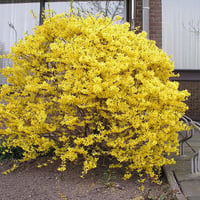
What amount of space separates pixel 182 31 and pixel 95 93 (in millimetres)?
3763

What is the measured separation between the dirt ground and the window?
128 inches

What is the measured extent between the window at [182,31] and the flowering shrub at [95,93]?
2.69 metres

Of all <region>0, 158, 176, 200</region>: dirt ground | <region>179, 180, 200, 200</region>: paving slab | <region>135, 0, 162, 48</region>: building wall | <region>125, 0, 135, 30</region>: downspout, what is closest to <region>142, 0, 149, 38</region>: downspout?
<region>125, 0, 135, 30</region>: downspout

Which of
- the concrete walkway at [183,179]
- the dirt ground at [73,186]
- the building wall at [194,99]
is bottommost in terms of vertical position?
the dirt ground at [73,186]

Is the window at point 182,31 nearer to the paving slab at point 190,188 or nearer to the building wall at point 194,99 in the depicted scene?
the building wall at point 194,99

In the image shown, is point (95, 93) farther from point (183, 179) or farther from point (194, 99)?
point (194, 99)

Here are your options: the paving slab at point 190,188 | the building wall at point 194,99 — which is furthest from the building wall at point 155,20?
the paving slab at point 190,188

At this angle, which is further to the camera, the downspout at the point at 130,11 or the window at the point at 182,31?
the window at the point at 182,31

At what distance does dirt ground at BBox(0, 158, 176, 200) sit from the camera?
8.61 ft

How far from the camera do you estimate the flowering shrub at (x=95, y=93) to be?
8.74 ft

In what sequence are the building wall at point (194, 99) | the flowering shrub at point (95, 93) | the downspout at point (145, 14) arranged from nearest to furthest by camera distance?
the flowering shrub at point (95, 93), the downspout at point (145, 14), the building wall at point (194, 99)

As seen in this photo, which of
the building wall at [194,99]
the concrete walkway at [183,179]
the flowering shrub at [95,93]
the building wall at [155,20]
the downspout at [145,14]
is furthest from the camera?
the building wall at [194,99]

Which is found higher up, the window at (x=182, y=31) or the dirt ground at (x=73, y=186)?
the window at (x=182, y=31)

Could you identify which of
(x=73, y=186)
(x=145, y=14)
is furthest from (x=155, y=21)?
(x=73, y=186)
